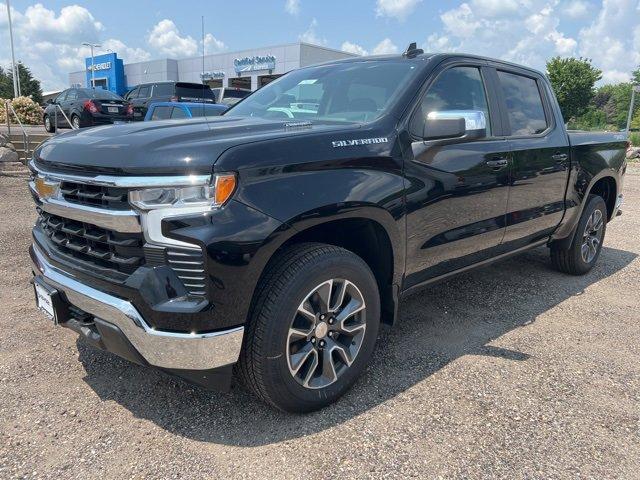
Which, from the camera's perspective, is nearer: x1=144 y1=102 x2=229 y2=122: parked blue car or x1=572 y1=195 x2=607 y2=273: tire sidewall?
x1=572 y1=195 x2=607 y2=273: tire sidewall

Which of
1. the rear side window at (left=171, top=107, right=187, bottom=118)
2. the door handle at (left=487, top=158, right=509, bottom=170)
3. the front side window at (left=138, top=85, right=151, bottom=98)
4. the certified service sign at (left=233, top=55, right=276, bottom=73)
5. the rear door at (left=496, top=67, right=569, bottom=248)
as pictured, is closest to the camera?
the door handle at (left=487, top=158, right=509, bottom=170)

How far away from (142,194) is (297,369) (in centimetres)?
111

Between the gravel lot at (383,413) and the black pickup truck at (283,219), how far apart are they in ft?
0.92

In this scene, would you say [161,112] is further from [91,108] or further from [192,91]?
[91,108]

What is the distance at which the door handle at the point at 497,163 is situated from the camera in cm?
354

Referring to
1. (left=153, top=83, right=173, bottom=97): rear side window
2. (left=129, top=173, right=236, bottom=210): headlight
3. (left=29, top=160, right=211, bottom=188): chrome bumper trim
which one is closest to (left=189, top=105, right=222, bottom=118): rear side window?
(left=153, top=83, right=173, bottom=97): rear side window

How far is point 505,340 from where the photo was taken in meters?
3.70

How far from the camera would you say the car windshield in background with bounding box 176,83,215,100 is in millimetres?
15859

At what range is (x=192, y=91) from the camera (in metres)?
16.5

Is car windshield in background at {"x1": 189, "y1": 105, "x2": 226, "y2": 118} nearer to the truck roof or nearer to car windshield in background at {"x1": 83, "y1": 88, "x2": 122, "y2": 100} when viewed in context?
the truck roof

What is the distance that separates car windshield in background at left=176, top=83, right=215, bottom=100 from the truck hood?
13.8 m

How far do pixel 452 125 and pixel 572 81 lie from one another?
169ft

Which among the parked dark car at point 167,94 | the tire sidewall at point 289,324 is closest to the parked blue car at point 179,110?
the parked dark car at point 167,94

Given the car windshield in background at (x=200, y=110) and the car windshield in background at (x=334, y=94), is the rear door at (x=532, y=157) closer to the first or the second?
the car windshield in background at (x=334, y=94)
